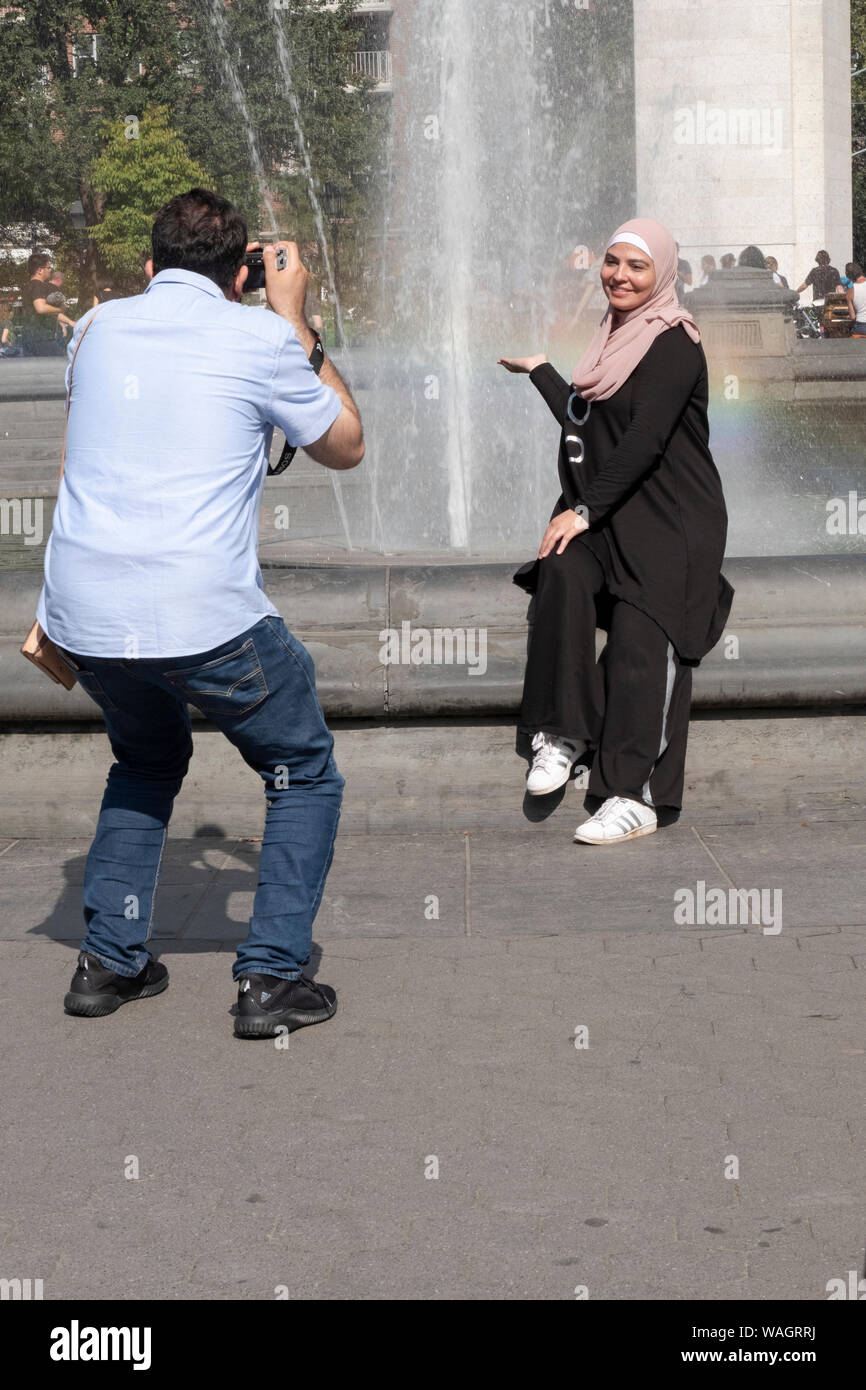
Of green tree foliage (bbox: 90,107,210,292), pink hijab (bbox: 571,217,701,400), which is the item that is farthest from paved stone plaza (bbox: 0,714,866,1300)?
green tree foliage (bbox: 90,107,210,292)

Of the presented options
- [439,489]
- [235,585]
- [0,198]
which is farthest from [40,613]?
[0,198]

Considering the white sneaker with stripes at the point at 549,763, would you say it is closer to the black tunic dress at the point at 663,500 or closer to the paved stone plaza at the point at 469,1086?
the paved stone plaza at the point at 469,1086

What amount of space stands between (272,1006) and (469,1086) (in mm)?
570

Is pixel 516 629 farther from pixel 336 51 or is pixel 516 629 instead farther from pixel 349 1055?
pixel 336 51

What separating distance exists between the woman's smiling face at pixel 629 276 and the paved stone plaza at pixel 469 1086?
1.66 meters

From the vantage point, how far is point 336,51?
53.6 metres

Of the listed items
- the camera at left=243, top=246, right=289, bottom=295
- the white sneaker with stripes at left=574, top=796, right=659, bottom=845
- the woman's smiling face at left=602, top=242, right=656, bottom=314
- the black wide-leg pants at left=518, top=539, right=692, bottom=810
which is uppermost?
the camera at left=243, top=246, right=289, bottom=295

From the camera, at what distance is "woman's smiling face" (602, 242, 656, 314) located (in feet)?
18.8

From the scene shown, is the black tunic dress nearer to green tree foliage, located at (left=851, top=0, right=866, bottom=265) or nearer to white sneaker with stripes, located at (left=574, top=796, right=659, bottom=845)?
white sneaker with stripes, located at (left=574, top=796, right=659, bottom=845)

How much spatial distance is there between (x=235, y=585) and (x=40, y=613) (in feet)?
1.72

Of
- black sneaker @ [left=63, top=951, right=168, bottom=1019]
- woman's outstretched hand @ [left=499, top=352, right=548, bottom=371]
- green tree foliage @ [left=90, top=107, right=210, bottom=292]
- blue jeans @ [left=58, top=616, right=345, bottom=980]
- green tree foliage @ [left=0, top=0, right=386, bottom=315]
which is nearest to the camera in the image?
blue jeans @ [left=58, top=616, right=345, bottom=980]

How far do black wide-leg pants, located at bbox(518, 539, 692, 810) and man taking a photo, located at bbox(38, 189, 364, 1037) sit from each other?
5.24 ft

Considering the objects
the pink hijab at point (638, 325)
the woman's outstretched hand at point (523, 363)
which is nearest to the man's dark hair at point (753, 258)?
the woman's outstretched hand at point (523, 363)

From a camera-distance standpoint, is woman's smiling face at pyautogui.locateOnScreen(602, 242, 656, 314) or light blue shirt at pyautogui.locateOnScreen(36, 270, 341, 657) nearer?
light blue shirt at pyautogui.locateOnScreen(36, 270, 341, 657)
